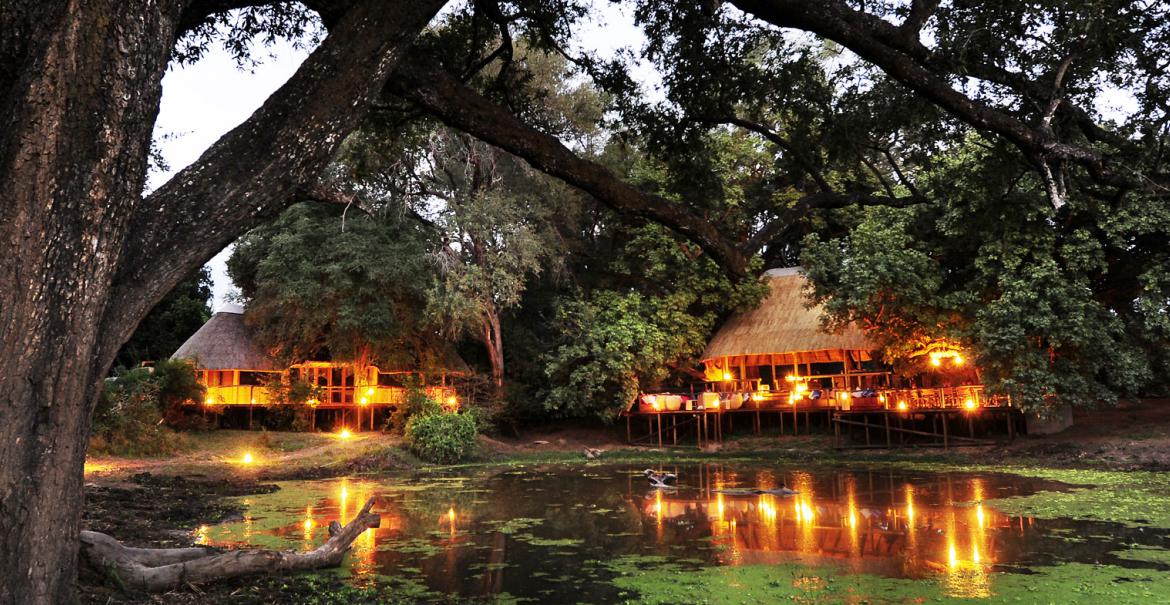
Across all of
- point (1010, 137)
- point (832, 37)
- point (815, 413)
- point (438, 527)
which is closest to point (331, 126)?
point (832, 37)

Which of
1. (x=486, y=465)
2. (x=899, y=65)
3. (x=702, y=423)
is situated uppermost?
(x=899, y=65)

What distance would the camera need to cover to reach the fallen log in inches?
170

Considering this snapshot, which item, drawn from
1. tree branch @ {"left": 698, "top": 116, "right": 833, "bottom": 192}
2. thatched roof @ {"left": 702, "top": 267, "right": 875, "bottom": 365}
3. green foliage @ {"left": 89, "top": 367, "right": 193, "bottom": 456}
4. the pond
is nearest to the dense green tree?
thatched roof @ {"left": 702, "top": 267, "right": 875, "bottom": 365}

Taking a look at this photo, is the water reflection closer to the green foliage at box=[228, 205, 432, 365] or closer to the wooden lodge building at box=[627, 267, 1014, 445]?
the wooden lodge building at box=[627, 267, 1014, 445]

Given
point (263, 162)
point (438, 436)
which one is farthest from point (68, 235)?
point (438, 436)

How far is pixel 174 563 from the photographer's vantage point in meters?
4.77

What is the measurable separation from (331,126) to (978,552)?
5.98 m

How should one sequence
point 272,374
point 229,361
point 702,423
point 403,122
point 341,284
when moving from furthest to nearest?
point 702,423
point 272,374
point 229,361
point 341,284
point 403,122

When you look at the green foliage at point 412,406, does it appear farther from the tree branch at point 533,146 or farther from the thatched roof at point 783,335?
the tree branch at point 533,146

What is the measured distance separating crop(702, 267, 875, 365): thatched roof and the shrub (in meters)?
7.83

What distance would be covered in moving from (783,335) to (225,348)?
15193 mm

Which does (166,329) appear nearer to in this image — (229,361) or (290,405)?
(229,361)

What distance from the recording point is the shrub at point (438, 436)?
17578mm

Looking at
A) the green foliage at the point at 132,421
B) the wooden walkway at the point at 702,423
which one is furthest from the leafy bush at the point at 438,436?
the wooden walkway at the point at 702,423
